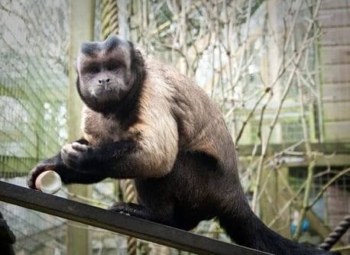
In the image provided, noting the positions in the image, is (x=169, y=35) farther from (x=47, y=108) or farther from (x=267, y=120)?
(x=47, y=108)

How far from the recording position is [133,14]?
3.75 meters

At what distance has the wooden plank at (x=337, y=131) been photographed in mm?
4238

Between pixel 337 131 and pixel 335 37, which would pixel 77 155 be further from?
pixel 335 37

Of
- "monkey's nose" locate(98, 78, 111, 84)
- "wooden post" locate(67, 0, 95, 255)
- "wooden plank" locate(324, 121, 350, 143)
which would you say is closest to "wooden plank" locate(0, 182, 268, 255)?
"monkey's nose" locate(98, 78, 111, 84)

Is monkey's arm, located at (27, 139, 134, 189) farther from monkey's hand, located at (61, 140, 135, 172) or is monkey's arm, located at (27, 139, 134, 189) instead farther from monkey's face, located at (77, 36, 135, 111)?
monkey's face, located at (77, 36, 135, 111)

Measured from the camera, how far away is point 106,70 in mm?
1834

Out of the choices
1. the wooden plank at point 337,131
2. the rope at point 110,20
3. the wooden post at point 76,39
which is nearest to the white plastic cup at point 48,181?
the wooden post at point 76,39

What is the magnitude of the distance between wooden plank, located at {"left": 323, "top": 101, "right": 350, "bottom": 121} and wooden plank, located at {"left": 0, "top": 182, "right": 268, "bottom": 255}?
282 cm

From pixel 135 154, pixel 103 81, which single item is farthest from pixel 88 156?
pixel 103 81

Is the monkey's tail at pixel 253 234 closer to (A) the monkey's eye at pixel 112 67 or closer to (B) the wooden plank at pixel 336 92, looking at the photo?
(A) the monkey's eye at pixel 112 67

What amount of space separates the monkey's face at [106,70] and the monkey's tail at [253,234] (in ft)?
1.95

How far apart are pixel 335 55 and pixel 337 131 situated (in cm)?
57

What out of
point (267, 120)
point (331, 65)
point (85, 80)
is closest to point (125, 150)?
point (85, 80)

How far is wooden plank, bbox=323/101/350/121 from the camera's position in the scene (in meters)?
4.27
